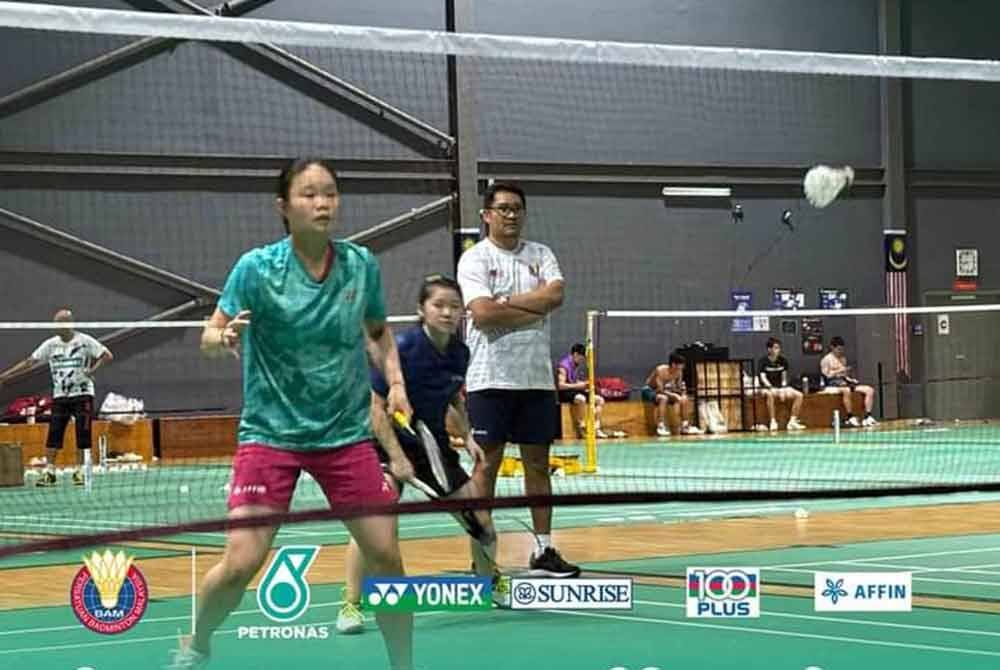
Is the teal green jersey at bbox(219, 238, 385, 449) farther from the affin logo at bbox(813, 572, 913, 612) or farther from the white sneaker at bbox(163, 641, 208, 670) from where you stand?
the affin logo at bbox(813, 572, 913, 612)

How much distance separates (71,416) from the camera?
2108 centimetres

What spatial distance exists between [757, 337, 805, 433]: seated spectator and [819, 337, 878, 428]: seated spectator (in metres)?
0.68

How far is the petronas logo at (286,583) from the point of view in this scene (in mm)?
7043

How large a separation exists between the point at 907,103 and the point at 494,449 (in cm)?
2645

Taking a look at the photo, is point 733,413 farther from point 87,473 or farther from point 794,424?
point 87,473

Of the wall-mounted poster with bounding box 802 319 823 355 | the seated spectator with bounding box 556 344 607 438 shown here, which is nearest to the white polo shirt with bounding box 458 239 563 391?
the seated spectator with bounding box 556 344 607 438

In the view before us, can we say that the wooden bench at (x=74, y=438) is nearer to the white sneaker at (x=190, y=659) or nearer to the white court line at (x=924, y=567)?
the white court line at (x=924, y=567)

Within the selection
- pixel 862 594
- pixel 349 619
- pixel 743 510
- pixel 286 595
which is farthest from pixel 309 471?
pixel 743 510

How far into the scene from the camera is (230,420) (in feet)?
86.2

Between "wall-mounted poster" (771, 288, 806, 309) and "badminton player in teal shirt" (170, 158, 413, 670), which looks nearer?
"badminton player in teal shirt" (170, 158, 413, 670)

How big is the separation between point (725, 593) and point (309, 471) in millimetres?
2535

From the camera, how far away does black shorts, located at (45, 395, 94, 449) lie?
20.8 m

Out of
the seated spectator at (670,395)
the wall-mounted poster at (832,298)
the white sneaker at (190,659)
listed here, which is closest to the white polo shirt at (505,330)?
the white sneaker at (190,659)

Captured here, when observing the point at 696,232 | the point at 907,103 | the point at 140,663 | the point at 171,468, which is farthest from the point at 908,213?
the point at 140,663
